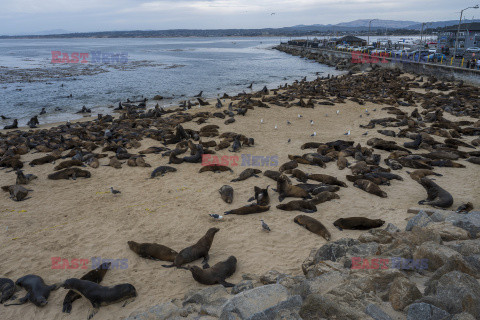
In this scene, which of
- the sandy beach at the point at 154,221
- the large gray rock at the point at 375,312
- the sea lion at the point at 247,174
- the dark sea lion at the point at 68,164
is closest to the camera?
the large gray rock at the point at 375,312

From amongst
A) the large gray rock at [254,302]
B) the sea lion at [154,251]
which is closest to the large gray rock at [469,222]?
the large gray rock at [254,302]

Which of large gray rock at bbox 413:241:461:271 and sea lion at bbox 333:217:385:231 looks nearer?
large gray rock at bbox 413:241:461:271

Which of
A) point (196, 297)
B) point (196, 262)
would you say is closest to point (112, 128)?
point (196, 262)

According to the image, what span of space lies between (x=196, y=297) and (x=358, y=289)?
2.45 meters

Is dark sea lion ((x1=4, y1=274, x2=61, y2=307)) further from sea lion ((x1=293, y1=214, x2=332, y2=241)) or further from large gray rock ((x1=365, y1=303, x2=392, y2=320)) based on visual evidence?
sea lion ((x1=293, y1=214, x2=332, y2=241))

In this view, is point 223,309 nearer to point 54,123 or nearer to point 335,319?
point 335,319

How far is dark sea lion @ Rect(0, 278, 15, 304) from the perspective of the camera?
17.3 feet

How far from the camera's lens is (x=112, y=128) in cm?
1698

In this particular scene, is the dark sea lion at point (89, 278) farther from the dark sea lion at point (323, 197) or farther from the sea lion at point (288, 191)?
the dark sea lion at point (323, 197)

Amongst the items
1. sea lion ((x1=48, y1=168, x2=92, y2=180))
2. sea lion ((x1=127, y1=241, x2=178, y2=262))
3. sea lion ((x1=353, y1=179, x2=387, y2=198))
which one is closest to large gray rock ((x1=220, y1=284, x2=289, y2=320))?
sea lion ((x1=127, y1=241, x2=178, y2=262))

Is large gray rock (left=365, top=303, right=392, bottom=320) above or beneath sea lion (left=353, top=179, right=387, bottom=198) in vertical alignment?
above

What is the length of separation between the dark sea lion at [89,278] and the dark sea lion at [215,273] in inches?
66.4

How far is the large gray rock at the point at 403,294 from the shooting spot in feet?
11.7

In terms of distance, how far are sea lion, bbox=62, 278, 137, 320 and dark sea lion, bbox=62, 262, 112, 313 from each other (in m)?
0.13
